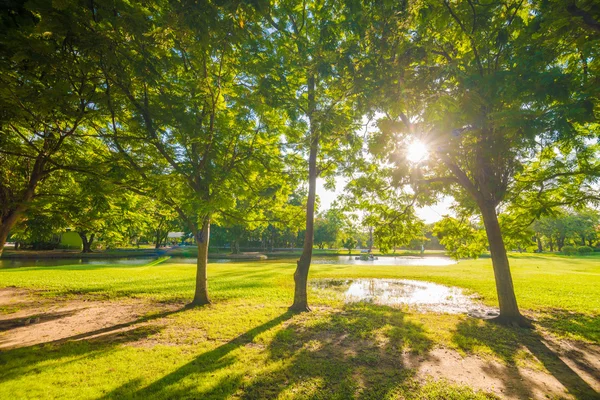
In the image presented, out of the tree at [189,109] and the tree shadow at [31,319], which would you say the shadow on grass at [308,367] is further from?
the tree shadow at [31,319]

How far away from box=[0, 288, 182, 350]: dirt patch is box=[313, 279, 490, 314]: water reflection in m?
9.12

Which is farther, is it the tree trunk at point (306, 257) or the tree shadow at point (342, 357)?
the tree trunk at point (306, 257)

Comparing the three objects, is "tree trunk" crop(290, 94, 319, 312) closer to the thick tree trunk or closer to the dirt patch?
the thick tree trunk

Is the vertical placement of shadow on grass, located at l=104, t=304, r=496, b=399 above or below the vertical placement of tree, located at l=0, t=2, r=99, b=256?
below

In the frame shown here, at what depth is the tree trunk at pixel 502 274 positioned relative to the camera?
30.7ft

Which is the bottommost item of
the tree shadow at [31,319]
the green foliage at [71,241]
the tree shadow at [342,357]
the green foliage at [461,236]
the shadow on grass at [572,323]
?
the shadow on grass at [572,323]

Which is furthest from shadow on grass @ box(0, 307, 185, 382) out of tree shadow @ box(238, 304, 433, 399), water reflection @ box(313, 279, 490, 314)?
water reflection @ box(313, 279, 490, 314)

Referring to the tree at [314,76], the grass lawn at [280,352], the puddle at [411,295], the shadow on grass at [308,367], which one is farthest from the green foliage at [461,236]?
the tree at [314,76]

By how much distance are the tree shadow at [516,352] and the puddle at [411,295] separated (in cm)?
201

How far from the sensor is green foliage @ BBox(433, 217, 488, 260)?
40.5 feet

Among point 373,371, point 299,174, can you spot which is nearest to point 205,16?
point 373,371

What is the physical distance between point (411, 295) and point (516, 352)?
7908 millimetres

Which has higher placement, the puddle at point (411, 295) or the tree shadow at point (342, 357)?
the tree shadow at point (342, 357)

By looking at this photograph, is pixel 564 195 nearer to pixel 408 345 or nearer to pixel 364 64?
pixel 408 345
